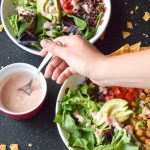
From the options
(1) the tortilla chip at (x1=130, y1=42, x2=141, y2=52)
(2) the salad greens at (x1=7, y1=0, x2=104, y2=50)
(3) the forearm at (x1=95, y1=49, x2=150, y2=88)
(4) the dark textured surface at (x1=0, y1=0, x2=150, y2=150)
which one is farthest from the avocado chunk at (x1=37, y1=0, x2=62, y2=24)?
(3) the forearm at (x1=95, y1=49, x2=150, y2=88)

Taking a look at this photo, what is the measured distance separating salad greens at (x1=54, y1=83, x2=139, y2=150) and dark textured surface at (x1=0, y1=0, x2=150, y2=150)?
8cm

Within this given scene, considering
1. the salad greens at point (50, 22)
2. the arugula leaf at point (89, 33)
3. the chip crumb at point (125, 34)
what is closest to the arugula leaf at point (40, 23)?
the salad greens at point (50, 22)

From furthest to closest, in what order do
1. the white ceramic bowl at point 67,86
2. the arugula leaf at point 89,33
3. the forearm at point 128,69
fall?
the arugula leaf at point 89,33 → the white ceramic bowl at point 67,86 → the forearm at point 128,69

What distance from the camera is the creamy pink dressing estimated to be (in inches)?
47.3

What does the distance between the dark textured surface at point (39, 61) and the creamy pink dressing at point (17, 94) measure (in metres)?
0.05

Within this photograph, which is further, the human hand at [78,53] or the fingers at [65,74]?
the fingers at [65,74]

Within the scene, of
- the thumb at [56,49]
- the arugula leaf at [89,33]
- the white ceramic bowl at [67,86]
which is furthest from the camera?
the arugula leaf at [89,33]

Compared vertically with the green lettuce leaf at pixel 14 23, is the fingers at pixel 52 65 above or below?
below

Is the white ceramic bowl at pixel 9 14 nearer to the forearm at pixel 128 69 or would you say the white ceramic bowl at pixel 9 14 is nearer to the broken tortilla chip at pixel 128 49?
the broken tortilla chip at pixel 128 49

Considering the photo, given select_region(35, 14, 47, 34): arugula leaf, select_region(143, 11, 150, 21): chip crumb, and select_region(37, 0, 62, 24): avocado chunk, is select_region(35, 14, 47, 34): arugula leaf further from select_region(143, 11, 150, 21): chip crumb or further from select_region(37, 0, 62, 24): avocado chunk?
select_region(143, 11, 150, 21): chip crumb

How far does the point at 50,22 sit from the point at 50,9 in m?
0.04

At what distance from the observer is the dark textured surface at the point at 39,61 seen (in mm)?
1212

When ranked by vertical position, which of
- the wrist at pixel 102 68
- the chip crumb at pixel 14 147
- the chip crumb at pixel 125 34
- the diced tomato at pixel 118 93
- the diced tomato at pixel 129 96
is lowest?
the chip crumb at pixel 14 147

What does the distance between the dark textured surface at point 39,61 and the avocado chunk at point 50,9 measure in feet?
0.40
